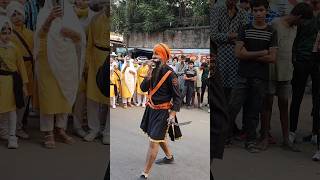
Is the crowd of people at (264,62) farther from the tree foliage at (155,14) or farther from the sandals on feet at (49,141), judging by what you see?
the sandals on feet at (49,141)

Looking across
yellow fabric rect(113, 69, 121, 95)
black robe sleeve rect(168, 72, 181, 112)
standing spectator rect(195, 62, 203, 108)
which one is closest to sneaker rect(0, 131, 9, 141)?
yellow fabric rect(113, 69, 121, 95)

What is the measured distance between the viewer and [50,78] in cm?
224

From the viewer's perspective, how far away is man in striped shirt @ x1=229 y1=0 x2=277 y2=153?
2127 mm

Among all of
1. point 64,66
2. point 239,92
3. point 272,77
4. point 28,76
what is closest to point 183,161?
point 239,92

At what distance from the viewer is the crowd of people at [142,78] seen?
6.77 ft

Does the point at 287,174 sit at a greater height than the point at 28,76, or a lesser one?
lesser

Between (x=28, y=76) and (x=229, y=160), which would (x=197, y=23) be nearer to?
(x=229, y=160)

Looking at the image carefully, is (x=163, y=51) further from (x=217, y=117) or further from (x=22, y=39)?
(x=22, y=39)

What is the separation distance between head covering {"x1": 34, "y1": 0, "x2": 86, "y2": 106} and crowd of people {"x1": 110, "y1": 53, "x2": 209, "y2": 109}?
206 millimetres

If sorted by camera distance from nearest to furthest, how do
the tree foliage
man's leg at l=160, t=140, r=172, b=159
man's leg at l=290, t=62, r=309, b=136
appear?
the tree foliage < man's leg at l=160, t=140, r=172, b=159 < man's leg at l=290, t=62, r=309, b=136

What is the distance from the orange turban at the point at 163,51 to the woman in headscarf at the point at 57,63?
42 cm

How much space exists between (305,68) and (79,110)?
129 cm

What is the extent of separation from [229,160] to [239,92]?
39 centimetres

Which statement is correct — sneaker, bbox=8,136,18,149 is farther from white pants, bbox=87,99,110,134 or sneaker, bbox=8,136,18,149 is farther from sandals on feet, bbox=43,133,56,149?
white pants, bbox=87,99,110,134
